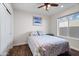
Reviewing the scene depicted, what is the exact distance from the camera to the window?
6.00 feet

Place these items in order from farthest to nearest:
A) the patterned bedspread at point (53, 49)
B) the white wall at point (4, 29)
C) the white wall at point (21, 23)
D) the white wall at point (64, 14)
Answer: the white wall at point (21, 23) → the white wall at point (64, 14) → the patterned bedspread at point (53, 49) → the white wall at point (4, 29)

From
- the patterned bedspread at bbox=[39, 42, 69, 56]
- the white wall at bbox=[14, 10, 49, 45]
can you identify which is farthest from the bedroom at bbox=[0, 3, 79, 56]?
A: the patterned bedspread at bbox=[39, 42, 69, 56]

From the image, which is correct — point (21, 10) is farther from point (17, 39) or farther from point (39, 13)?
point (17, 39)

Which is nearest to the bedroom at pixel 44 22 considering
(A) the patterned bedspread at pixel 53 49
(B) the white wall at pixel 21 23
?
(B) the white wall at pixel 21 23

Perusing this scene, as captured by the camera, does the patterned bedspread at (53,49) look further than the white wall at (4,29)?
Yes

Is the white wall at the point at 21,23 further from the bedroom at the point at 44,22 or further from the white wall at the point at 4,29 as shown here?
the white wall at the point at 4,29

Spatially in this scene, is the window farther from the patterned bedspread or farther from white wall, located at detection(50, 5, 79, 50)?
the patterned bedspread

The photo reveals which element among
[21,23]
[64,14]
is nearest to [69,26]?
[64,14]

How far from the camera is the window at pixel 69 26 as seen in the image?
183cm

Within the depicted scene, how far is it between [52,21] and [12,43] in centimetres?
137

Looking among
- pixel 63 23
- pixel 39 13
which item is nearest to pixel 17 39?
pixel 39 13

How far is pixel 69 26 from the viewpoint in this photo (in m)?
1.91

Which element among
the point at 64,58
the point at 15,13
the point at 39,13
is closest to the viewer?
the point at 64,58

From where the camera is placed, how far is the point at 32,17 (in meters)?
2.00
